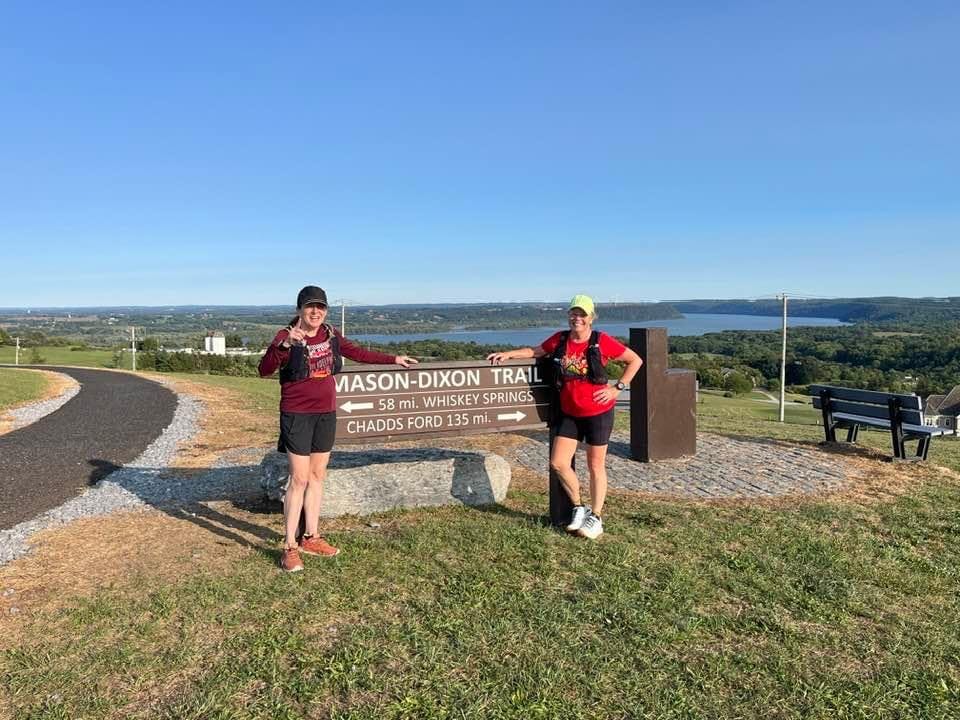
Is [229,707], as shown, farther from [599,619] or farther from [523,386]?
[523,386]

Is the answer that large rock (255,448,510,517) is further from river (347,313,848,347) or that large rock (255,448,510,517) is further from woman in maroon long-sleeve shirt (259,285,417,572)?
river (347,313,848,347)

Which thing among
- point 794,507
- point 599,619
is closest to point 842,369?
point 794,507

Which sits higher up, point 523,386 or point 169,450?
point 523,386

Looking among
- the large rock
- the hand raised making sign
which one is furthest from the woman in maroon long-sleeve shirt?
the large rock

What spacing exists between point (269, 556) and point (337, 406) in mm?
1161

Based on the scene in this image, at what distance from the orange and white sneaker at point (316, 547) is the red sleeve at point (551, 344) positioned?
2.19 m

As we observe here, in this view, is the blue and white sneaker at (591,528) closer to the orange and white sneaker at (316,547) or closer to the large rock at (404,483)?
the large rock at (404,483)

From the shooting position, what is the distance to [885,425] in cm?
807

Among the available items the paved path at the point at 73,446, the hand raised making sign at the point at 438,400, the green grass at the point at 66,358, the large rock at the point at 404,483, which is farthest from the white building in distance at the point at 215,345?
the hand raised making sign at the point at 438,400

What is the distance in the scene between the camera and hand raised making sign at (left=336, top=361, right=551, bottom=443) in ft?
17.1

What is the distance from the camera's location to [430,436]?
551 centimetres

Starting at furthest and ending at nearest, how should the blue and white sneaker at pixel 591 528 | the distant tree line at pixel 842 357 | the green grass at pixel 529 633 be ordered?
the distant tree line at pixel 842 357, the blue and white sneaker at pixel 591 528, the green grass at pixel 529 633

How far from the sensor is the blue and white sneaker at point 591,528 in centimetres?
492

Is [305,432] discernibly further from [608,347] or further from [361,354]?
[608,347]
